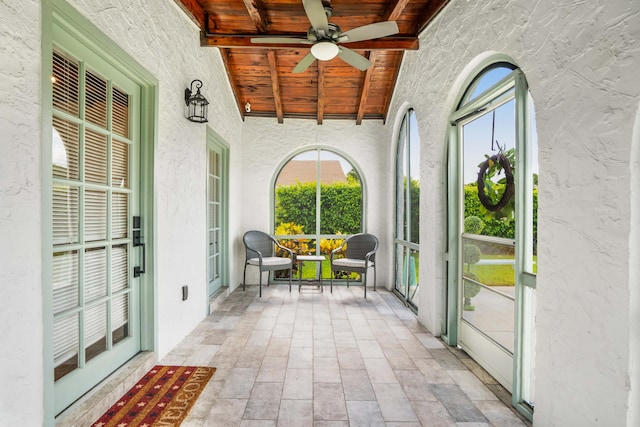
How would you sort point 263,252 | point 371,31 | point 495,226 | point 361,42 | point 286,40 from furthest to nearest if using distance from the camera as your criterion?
point 263,252 < point 361,42 < point 286,40 < point 371,31 < point 495,226

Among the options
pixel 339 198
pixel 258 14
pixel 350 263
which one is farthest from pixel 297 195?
pixel 258 14

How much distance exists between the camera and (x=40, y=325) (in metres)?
1.55

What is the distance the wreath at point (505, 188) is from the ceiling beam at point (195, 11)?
306cm

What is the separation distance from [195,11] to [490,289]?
3.78 metres

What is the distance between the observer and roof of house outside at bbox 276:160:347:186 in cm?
579

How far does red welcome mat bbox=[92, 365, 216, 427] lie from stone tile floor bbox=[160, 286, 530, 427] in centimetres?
9

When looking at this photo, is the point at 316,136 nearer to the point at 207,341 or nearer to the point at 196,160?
the point at 196,160

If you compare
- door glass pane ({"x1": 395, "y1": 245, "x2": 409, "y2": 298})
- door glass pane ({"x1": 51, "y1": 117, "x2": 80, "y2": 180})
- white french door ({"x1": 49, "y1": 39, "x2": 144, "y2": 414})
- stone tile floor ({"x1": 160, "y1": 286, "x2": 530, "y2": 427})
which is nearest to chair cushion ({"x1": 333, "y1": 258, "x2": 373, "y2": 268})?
door glass pane ({"x1": 395, "y1": 245, "x2": 409, "y2": 298})

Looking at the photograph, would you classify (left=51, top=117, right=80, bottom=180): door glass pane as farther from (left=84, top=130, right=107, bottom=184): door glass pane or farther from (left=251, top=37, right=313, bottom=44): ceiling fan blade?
(left=251, top=37, right=313, bottom=44): ceiling fan blade

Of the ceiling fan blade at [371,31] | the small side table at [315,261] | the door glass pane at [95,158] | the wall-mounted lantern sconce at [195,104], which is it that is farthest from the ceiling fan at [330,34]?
the small side table at [315,261]

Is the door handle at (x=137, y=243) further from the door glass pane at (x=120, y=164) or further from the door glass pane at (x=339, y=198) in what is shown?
the door glass pane at (x=339, y=198)

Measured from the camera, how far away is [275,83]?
4723 millimetres

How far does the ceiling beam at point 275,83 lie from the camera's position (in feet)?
14.1

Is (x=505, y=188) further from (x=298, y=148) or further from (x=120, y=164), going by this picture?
(x=298, y=148)
